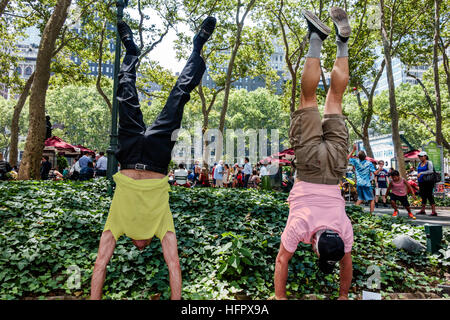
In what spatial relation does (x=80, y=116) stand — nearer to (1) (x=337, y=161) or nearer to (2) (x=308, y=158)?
(2) (x=308, y=158)

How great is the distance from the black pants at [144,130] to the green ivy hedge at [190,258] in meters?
1.78

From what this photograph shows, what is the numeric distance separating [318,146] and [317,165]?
0.18m

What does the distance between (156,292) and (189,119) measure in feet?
152

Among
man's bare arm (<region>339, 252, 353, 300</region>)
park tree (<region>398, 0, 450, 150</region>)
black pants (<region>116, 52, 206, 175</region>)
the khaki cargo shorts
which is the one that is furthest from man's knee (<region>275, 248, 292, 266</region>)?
park tree (<region>398, 0, 450, 150</region>)

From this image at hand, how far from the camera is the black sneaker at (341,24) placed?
9.64 ft

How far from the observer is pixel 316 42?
9.61 feet

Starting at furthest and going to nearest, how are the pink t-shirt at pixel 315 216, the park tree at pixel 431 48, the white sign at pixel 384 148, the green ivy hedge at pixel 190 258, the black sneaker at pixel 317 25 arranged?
the white sign at pixel 384 148
the park tree at pixel 431 48
the green ivy hedge at pixel 190 258
the black sneaker at pixel 317 25
the pink t-shirt at pixel 315 216

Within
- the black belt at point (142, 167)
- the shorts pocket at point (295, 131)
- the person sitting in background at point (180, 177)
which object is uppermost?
the shorts pocket at point (295, 131)

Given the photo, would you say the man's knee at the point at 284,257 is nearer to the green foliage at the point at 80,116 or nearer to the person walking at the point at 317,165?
the person walking at the point at 317,165

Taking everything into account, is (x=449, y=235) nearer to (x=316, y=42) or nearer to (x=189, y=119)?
(x=316, y=42)

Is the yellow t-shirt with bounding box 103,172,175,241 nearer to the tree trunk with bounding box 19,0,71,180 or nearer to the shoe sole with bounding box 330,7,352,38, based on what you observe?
the shoe sole with bounding box 330,7,352,38

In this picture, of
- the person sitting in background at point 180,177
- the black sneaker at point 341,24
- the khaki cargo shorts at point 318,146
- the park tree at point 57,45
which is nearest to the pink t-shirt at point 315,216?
the khaki cargo shorts at point 318,146

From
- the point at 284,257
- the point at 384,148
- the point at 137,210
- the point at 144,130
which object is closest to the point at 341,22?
the point at 144,130

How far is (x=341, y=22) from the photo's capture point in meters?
2.98
